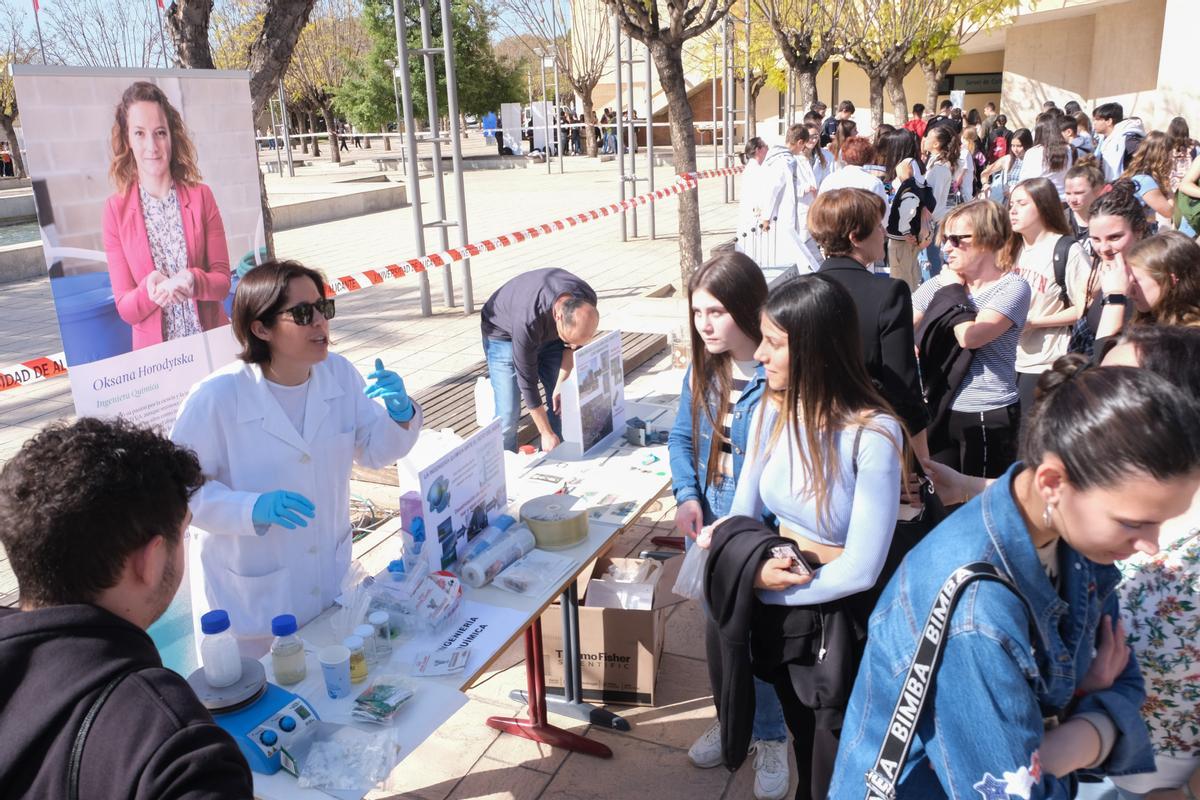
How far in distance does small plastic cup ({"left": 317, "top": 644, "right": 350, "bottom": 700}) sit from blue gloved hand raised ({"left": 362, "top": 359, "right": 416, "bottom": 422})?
1.02m

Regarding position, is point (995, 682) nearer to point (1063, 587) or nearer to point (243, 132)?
point (1063, 587)

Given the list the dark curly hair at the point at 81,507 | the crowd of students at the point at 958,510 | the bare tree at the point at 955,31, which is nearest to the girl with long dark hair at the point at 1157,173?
the crowd of students at the point at 958,510

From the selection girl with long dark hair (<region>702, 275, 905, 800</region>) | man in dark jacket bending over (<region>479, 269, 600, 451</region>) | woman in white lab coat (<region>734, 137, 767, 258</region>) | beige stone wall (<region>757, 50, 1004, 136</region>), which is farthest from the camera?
beige stone wall (<region>757, 50, 1004, 136</region>)

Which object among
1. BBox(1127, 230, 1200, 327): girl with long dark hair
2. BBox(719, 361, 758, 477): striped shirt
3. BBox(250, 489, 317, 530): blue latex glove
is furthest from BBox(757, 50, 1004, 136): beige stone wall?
BBox(250, 489, 317, 530): blue latex glove

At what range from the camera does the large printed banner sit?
308 cm

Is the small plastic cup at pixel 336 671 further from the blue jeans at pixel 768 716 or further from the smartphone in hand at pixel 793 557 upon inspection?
the blue jeans at pixel 768 716

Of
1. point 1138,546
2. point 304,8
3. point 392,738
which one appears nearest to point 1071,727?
point 1138,546

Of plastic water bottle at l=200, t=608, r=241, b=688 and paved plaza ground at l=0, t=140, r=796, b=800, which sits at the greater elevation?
plastic water bottle at l=200, t=608, r=241, b=688

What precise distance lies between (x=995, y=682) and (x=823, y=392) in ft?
3.32

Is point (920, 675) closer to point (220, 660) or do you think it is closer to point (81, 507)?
point (81, 507)

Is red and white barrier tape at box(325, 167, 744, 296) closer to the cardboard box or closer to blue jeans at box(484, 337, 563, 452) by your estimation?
blue jeans at box(484, 337, 563, 452)

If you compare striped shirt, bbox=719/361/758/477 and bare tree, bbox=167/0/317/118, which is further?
bare tree, bbox=167/0/317/118

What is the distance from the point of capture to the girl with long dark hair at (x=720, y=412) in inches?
116

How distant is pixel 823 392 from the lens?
224cm
